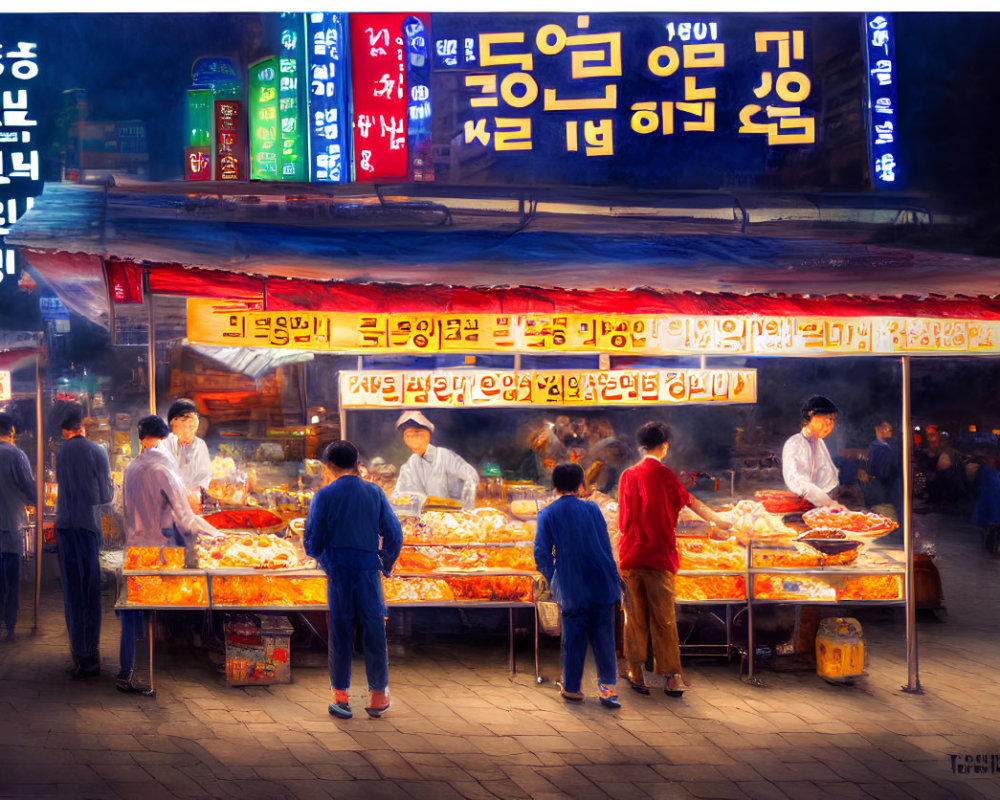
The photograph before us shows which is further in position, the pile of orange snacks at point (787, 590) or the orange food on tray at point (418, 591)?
the orange food on tray at point (418, 591)

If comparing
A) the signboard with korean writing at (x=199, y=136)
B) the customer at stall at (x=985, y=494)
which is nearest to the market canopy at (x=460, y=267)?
the signboard with korean writing at (x=199, y=136)

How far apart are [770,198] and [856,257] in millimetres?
1509

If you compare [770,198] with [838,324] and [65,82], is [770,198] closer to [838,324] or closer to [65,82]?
[838,324]

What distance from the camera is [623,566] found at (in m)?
6.33

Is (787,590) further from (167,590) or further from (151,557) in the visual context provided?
(151,557)

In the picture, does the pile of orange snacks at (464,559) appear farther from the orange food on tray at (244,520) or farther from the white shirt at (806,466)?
the white shirt at (806,466)

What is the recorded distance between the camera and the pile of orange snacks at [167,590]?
6.44 m

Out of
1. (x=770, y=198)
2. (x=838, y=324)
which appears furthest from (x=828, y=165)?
(x=838, y=324)

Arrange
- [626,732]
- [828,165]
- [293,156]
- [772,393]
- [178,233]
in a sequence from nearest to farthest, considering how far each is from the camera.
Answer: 1. [626,732]
2. [178,233]
3. [293,156]
4. [828,165]
5. [772,393]

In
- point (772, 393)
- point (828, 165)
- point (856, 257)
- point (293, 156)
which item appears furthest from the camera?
point (772, 393)

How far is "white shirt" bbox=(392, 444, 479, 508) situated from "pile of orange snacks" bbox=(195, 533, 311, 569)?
1.56m

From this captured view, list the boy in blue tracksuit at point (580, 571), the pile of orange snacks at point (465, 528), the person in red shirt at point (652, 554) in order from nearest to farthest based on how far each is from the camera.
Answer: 1. the boy in blue tracksuit at point (580, 571)
2. the person in red shirt at point (652, 554)
3. the pile of orange snacks at point (465, 528)

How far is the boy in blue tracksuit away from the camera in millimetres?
5973

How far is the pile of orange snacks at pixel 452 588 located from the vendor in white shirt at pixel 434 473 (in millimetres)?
1298
